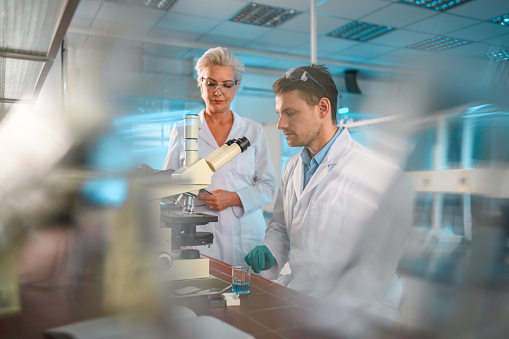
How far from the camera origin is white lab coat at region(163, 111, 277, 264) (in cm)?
155

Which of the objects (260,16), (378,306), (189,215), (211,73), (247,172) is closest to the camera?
(378,306)

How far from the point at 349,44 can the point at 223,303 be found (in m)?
4.32

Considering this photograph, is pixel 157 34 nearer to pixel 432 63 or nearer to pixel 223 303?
pixel 432 63

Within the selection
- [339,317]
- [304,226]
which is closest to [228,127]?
[304,226]

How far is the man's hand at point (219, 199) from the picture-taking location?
1.43 m

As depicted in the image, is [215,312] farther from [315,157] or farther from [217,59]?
[217,59]

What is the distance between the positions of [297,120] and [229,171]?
1.54 feet

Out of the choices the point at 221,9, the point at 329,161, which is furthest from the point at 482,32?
the point at 221,9

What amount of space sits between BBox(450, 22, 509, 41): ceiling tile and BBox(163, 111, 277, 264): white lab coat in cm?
129

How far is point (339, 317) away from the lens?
38cm

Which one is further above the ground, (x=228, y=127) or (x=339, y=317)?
(x=228, y=127)

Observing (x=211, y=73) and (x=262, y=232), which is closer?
(x=211, y=73)

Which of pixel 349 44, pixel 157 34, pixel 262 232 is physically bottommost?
pixel 262 232

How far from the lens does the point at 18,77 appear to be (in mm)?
1192
